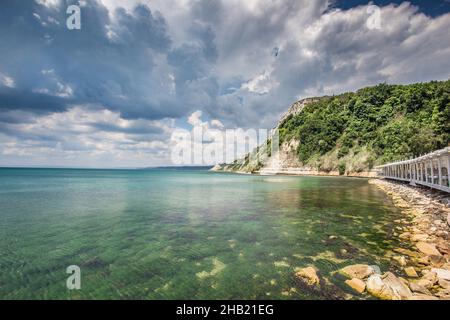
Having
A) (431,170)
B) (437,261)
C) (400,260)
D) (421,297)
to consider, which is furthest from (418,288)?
(431,170)

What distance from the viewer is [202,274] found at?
283 inches

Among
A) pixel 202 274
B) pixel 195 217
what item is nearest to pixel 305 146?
pixel 195 217

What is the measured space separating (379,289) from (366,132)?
9814 cm

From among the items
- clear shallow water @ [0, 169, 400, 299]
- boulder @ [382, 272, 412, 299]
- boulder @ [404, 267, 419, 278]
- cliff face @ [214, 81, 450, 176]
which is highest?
cliff face @ [214, 81, 450, 176]

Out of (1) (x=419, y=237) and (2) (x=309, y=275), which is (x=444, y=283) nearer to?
(2) (x=309, y=275)

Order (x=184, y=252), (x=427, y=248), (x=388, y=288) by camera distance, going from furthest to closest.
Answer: (x=184, y=252)
(x=427, y=248)
(x=388, y=288)

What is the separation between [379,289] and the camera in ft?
18.4

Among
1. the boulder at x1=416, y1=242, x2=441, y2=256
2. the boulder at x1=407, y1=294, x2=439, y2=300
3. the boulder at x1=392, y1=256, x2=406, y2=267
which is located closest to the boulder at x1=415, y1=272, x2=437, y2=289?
the boulder at x1=407, y1=294, x2=439, y2=300

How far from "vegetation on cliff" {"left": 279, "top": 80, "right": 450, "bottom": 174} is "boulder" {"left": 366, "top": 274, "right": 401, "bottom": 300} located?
66391 mm

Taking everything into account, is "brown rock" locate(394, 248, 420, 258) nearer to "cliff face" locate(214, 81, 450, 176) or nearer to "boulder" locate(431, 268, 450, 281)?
"boulder" locate(431, 268, 450, 281)

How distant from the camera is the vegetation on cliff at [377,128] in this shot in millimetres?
60469

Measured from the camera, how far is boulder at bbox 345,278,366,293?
5.91 m

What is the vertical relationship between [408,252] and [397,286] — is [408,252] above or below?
below
